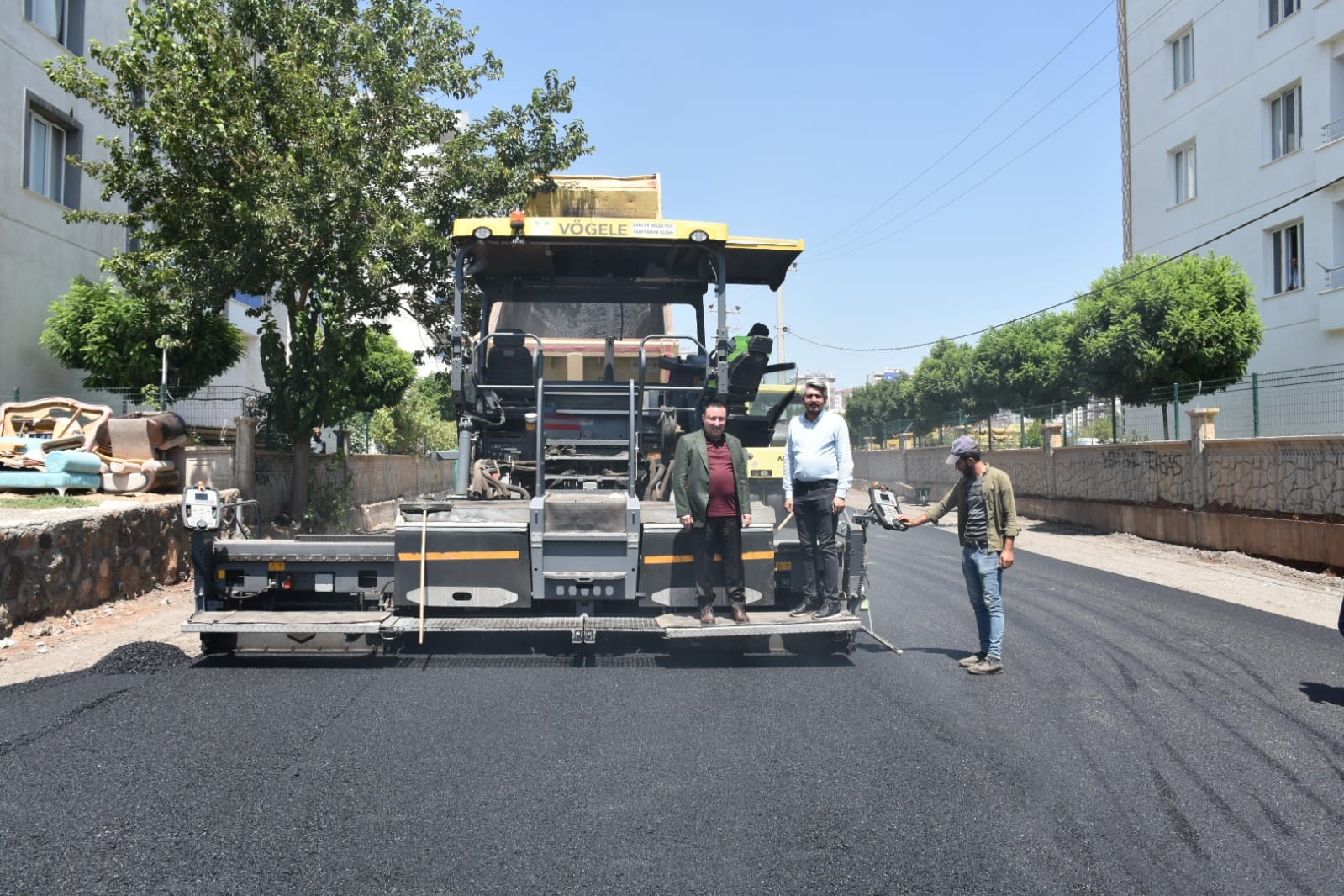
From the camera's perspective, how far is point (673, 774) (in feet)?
15.9

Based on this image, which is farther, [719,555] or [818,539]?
[818,539]

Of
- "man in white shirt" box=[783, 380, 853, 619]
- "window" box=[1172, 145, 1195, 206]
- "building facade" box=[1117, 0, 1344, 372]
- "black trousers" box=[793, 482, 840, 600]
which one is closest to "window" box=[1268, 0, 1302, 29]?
"building facade" box=[1117, 0, 1344, 372]

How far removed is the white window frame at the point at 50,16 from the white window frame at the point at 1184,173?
25.1 m

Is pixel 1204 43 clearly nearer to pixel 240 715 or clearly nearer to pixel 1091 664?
pixel 1091 664

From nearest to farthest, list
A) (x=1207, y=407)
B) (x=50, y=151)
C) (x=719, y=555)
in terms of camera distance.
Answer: (x=719, y=555)
(x=1207, y=407)
(x=50, y=151)

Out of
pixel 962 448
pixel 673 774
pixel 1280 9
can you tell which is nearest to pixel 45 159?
pixel 962 448

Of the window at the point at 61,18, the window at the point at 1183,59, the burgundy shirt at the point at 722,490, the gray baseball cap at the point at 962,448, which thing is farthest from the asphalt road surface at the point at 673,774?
the window at the point at 1183,59

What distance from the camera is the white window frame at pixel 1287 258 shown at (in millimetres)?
22297

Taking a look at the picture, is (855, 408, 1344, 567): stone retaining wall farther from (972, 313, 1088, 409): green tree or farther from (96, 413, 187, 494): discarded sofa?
(96, 413, 187, 494): discarded sofa

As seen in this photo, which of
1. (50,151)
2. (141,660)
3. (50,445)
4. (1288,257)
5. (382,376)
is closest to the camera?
(141,660)

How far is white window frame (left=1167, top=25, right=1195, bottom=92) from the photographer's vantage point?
26.9 metres

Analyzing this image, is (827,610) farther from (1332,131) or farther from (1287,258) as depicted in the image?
(1287,258)

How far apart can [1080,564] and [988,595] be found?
8.94 metres

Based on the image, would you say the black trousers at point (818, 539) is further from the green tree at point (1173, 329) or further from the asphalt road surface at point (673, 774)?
the green tree at point (1173, 329)
